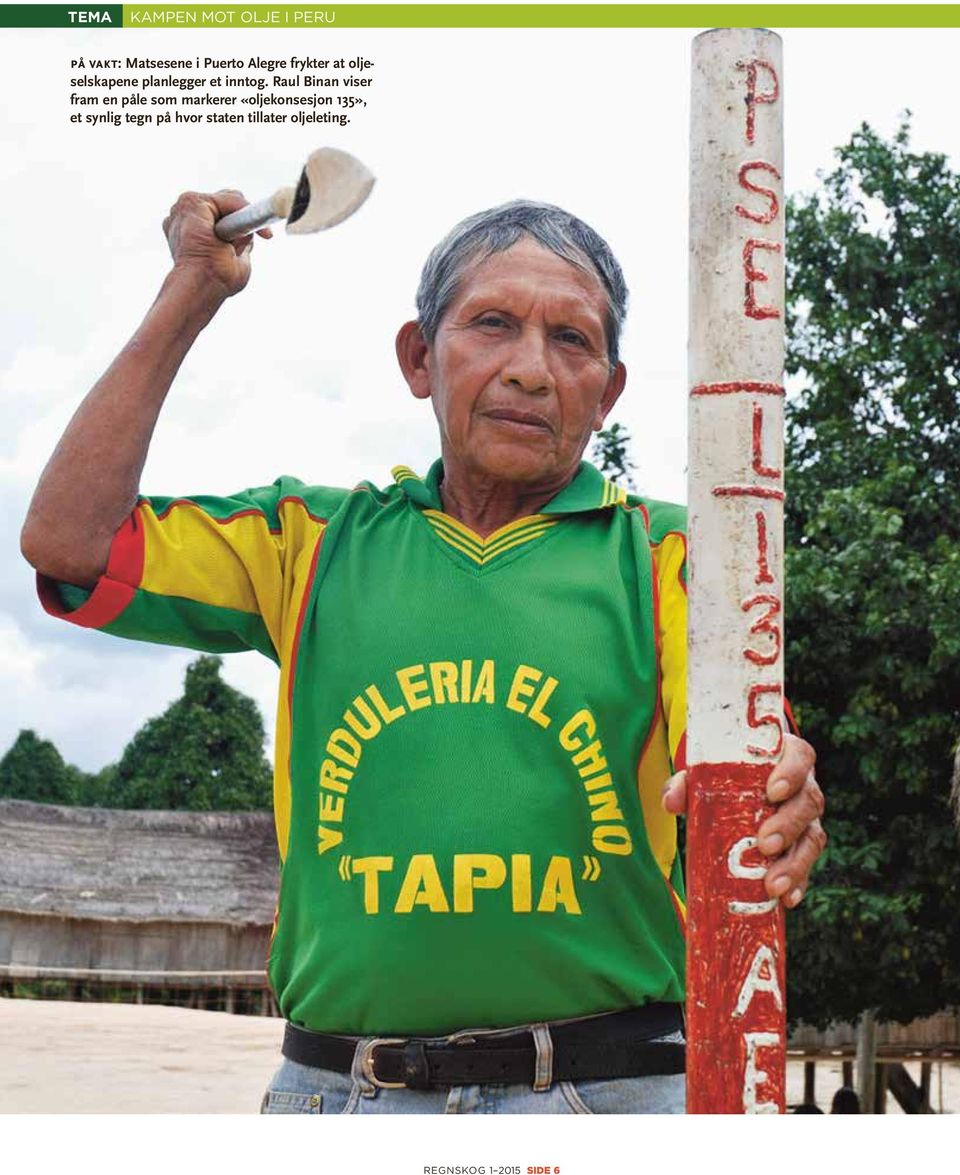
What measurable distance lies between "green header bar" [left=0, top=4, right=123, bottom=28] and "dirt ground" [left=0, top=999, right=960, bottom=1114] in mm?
4380

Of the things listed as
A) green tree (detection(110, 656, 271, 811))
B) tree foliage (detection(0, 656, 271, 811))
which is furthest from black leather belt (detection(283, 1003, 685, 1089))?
green tree (detection(110, 656, 271, 811))

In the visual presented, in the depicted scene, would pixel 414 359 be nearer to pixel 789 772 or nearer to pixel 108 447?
pixel 108 447

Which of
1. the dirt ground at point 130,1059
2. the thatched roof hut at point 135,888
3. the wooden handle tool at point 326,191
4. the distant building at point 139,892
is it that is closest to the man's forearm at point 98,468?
the wooden handle tool at point 326,191

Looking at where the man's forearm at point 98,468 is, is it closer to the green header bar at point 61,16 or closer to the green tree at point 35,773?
the green header bar at point 61,16

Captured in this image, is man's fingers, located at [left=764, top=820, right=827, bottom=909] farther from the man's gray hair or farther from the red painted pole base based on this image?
the man's gray hair

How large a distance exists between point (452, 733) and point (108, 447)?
0.53 meters

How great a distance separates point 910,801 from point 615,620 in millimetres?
5552

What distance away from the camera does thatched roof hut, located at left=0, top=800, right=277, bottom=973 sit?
47.3 feet

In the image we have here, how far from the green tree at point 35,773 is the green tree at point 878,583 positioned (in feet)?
50.4

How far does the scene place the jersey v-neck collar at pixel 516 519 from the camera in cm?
192

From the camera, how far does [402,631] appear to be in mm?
1838

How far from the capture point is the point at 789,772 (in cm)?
159

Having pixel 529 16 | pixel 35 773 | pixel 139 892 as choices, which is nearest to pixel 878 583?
pixel 529 16

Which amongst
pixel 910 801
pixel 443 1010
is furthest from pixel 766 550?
pixel 910 801
